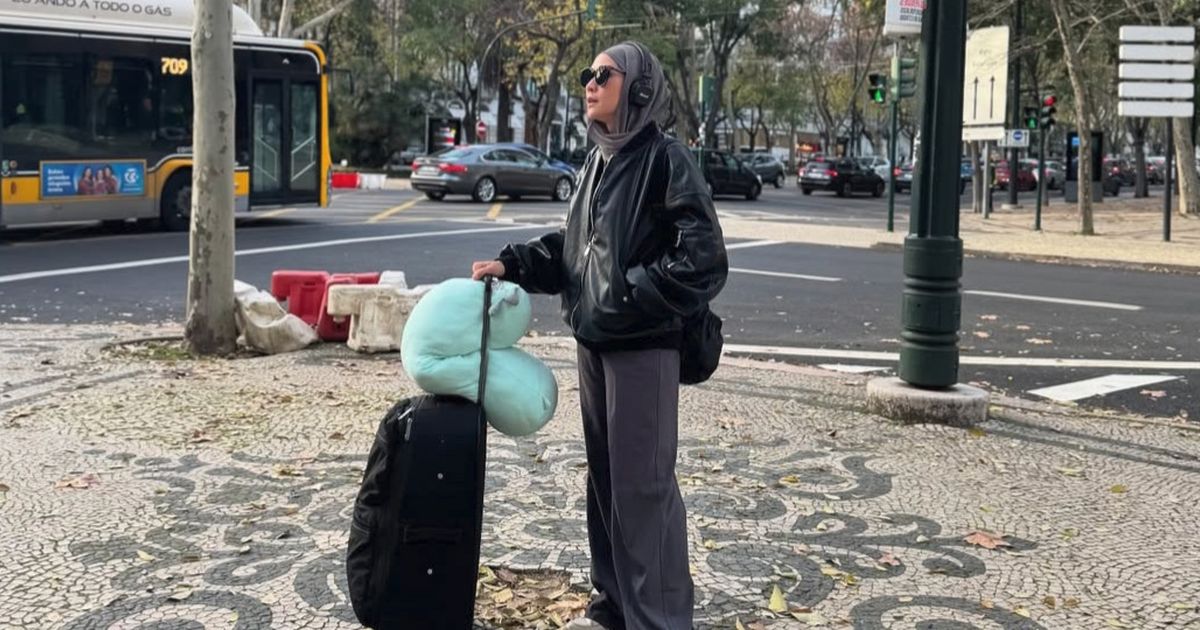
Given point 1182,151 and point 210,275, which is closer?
point 210,275

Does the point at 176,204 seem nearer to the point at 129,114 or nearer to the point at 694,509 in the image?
the point at 129,114

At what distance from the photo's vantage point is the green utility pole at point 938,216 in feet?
Result: 21.3

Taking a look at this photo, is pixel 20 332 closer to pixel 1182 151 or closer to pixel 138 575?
pixel 138 575

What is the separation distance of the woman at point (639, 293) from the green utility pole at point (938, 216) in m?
3.55

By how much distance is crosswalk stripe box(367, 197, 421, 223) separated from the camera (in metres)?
21.9

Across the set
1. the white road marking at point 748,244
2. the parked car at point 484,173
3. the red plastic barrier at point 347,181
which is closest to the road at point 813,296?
the white road marking at point 748,244

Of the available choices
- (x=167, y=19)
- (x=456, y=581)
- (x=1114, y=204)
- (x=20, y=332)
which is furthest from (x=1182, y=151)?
(x=456, y=581)

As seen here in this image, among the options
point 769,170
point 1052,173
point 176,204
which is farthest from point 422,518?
point 1052,173

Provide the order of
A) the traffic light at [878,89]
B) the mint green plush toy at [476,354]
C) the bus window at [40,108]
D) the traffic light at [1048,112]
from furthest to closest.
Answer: the traffic light at [1048,112]
the traffic light at [878,89]
the bus window at [40,108]
the mint green plush toy at [476,354]

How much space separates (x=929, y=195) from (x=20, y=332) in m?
7.03

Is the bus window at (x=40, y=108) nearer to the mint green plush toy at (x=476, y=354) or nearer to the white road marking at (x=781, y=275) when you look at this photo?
the white road marking at (x=781, y=275)

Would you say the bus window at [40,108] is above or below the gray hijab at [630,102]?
above

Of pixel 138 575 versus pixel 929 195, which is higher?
pixel 929 195

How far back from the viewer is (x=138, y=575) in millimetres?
3986
